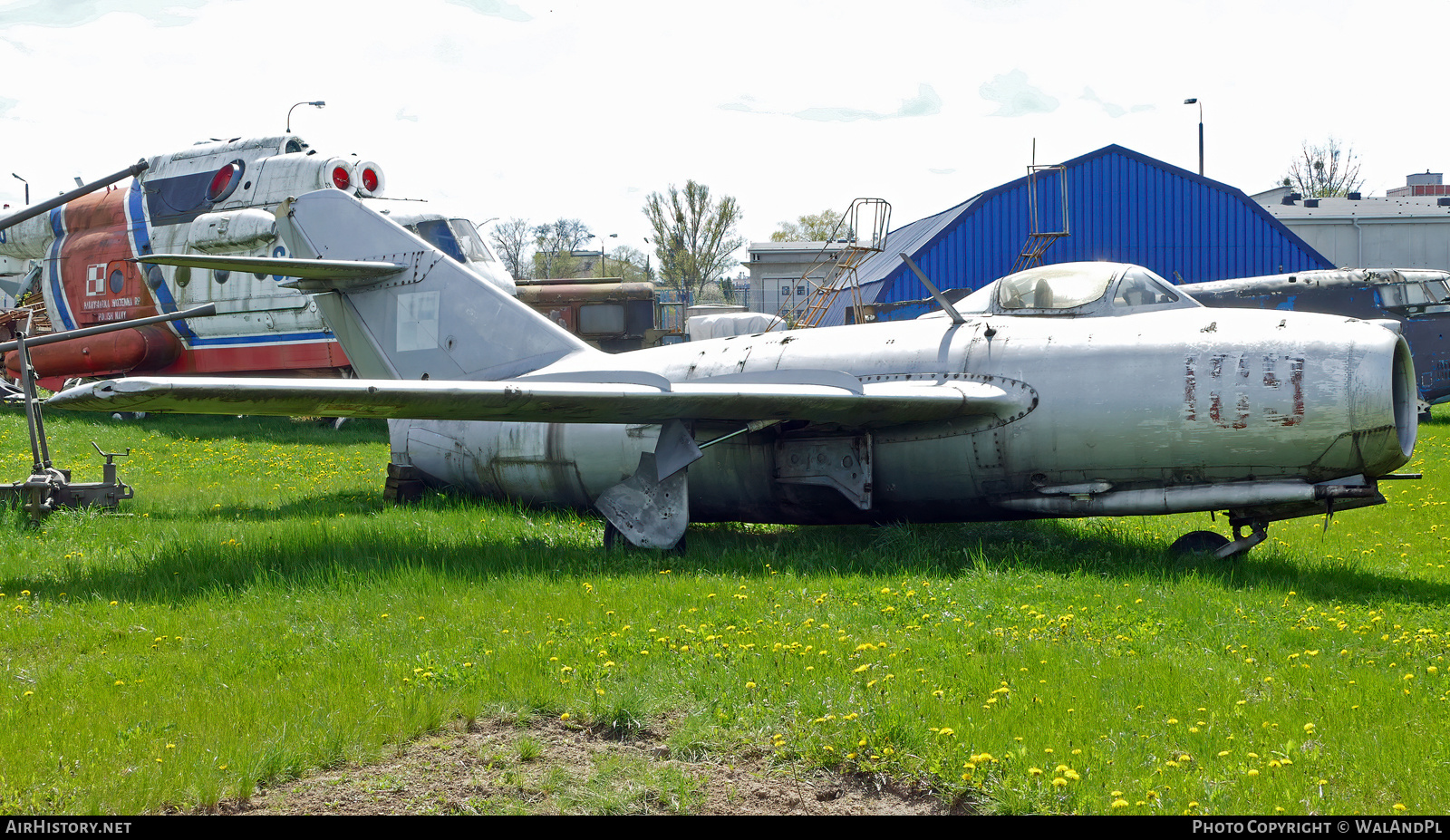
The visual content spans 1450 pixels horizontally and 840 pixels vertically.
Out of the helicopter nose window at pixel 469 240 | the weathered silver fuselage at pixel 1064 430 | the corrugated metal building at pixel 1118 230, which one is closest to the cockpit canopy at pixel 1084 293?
the weathered silver fuselage at pixel 1064 430

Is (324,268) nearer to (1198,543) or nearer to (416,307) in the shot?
(416,307)

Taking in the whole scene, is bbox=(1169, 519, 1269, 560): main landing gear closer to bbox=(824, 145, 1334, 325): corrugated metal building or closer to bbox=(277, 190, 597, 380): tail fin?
bbox=(277, 190, 597, 380): tail fin

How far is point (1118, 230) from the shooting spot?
33438 millimetres

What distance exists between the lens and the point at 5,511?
10.4m

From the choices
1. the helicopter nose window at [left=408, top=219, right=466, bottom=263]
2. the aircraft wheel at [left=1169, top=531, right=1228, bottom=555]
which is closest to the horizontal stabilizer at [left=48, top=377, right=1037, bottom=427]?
the aircraft wheel at [left=1169, top=531, right=1228, bottom=555]

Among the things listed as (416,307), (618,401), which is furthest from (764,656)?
(416,307)

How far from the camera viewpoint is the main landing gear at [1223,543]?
8750 millimetres

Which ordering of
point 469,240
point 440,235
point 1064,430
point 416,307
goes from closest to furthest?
point 1064,430, point 416,307, point 440,235, point 469,240

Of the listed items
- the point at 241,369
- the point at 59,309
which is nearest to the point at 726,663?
the point at 241,369

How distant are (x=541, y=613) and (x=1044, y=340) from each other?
4.93 m

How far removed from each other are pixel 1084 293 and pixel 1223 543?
8.09 ft

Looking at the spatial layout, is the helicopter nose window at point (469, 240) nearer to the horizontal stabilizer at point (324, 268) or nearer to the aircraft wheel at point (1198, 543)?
the horizontal stabilizer at point (324, 268)

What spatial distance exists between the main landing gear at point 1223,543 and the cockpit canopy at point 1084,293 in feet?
6.41

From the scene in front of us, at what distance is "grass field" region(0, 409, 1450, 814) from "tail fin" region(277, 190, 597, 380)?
2234 mm
